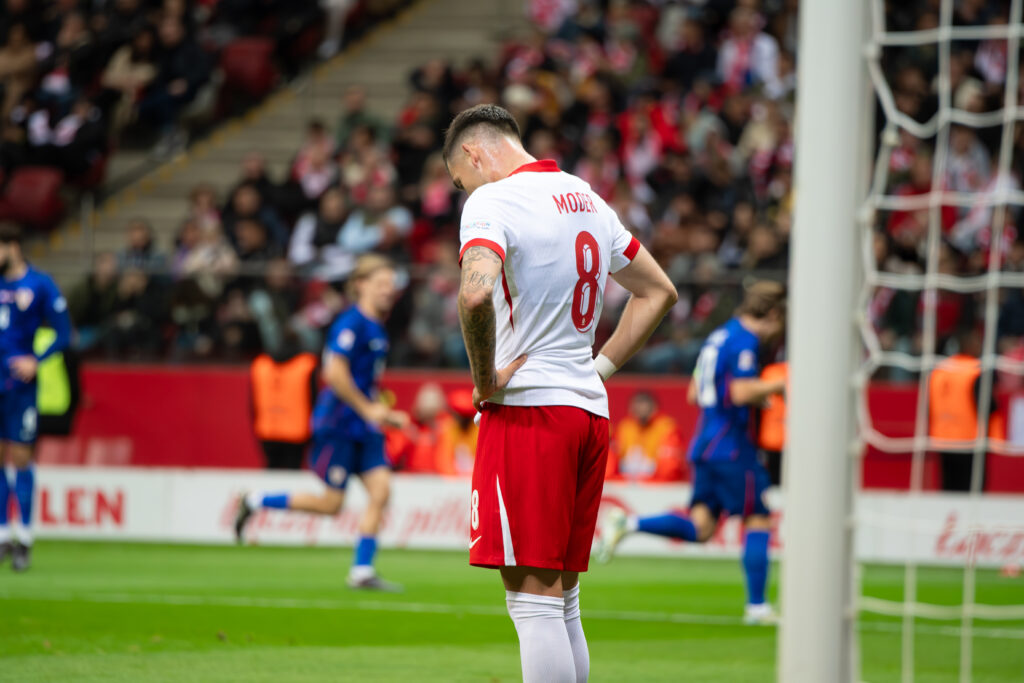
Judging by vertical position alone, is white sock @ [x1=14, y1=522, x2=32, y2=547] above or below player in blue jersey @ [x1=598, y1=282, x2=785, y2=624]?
below

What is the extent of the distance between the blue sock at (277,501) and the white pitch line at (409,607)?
43.7 inches

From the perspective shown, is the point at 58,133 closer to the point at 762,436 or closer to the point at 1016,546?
the point at 762,436

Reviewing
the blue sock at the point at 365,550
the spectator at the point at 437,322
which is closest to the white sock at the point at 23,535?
the blue sock at the point at 365,550

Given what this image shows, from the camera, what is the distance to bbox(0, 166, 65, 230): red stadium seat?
17.6 metres

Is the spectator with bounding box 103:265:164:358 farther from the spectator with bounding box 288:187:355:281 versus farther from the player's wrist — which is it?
the player's wrist

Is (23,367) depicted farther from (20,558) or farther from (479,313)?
(479,313)

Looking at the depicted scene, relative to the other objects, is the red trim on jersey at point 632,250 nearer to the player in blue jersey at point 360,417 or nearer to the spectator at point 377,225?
the player in blue jersey at point 360,417

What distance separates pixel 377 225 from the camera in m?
16.1

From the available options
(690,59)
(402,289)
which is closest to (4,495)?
(402,289)

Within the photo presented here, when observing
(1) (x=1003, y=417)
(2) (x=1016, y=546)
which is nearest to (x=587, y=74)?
(1) (x=1003, y=417)

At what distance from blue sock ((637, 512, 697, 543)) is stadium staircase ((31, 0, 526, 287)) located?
11.1 metres

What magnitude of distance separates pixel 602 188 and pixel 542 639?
12322 mm

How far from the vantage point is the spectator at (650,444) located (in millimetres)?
14031

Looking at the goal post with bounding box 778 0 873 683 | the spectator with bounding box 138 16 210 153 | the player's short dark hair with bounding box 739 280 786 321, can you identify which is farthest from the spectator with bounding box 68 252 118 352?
the goal post with bounding box 778 0 873 683
